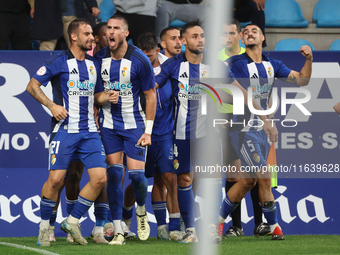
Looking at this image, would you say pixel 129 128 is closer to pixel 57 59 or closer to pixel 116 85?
pixel 116 85

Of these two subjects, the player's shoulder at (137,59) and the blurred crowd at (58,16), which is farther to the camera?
the blurred crowd at (58,16)

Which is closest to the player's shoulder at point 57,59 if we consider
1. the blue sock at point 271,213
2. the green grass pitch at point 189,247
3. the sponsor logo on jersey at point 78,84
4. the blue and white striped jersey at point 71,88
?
the blue and white striped jersey at point 71,88

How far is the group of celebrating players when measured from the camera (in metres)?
4.77

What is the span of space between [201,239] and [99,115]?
3.47 metres

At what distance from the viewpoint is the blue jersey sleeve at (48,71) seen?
4.80 m

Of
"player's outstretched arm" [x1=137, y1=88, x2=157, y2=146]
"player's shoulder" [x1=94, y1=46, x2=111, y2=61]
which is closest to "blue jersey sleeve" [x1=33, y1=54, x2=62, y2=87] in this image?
"player's shoulder" [x1=94, y1=46, x2=111, y2=61]

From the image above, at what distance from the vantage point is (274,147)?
19.2ft

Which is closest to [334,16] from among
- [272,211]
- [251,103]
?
[251,103]

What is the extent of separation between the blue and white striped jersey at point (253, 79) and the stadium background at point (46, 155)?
0.98 metres

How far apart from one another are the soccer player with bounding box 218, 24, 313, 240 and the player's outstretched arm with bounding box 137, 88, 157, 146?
942 mm

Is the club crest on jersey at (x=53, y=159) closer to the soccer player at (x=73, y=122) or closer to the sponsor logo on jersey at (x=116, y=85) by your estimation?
the soccer player at (x=73, y=122)

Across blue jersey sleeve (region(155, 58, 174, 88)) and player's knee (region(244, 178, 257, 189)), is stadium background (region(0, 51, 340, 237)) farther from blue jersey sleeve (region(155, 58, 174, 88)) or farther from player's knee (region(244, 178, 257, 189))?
blue jersey sleeve (region(155, 58, 174, 88))

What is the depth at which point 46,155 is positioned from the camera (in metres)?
6.16

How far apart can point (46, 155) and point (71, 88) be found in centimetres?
157
